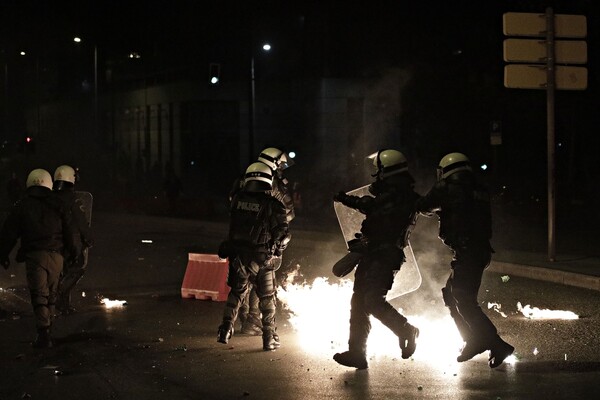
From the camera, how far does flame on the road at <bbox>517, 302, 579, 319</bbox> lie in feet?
32.5

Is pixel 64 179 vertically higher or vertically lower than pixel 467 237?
higher

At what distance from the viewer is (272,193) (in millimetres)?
8844

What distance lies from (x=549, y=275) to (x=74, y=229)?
23.2 feet

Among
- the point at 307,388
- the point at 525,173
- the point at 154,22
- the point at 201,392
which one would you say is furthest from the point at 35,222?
the point at 154,22

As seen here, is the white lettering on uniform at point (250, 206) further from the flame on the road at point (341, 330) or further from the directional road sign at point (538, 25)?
the directional road sign at point (538, 25)

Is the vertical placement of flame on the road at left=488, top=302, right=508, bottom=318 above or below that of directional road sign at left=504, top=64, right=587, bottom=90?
below

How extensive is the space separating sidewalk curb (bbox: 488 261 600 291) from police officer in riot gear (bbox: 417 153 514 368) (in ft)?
17.6

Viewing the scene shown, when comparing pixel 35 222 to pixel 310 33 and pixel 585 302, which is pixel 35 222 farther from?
pixel 310 33

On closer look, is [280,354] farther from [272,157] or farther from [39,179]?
[39,179]

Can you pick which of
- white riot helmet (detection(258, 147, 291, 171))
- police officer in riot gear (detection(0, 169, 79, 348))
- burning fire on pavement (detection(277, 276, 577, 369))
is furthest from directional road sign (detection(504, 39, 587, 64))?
police officer in riot gear (detection(0, 169, 79, 348))

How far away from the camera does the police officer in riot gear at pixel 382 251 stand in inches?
288

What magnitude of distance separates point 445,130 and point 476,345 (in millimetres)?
32190

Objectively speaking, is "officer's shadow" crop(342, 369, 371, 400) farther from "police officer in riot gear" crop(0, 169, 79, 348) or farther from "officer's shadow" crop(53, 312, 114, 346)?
"police officer in riot gear" crop(0, 169, 79, 348)

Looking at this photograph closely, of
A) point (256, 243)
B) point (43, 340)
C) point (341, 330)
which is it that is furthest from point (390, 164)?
point (43, 340)
